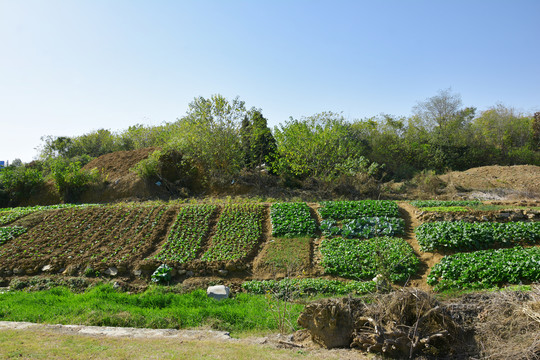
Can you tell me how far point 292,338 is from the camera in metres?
6.11

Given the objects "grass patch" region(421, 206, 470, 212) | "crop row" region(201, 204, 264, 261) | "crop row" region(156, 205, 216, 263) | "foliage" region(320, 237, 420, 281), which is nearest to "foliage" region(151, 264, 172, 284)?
"crop row" region(156, 205, 216, 263)

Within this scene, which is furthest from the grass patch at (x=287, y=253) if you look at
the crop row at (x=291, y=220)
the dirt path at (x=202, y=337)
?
the dirt path at (x=202, y=337)

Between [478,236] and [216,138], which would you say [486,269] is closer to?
[478,236]

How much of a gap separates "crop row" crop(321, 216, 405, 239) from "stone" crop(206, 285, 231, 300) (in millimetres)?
4106

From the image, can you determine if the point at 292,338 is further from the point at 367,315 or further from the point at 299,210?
the point at 299,210

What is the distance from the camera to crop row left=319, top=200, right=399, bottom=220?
1275 centimetres

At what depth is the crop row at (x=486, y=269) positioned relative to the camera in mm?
8383

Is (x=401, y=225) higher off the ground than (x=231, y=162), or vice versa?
(x=231, y=162)

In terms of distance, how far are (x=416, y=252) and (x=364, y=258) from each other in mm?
1761

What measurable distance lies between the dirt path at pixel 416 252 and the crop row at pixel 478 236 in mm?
229

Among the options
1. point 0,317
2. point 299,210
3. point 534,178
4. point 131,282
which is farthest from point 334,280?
point 534,178

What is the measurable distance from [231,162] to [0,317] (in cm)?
1228

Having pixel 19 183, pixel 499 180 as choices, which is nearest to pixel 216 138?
pixel 19 183

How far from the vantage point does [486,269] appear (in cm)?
866
